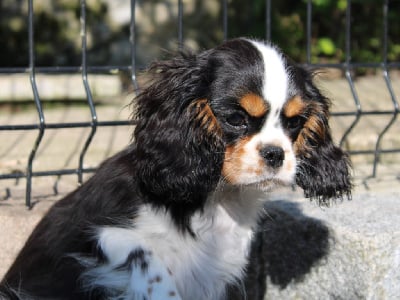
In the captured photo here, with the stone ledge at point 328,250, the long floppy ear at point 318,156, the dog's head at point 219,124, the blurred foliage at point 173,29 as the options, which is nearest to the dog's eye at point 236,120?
the dog's head at point 219,124

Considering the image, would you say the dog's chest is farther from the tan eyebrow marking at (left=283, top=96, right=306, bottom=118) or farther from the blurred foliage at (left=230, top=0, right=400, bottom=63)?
the blurred foliage at (left=230, top=0, right=400, bottom=63)

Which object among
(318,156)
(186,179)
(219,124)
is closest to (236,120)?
(219,124)

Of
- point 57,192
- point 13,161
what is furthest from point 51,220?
point 13,161

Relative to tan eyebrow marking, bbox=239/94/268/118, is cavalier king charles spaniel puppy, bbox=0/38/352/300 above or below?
below

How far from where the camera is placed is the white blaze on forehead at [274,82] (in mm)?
3145

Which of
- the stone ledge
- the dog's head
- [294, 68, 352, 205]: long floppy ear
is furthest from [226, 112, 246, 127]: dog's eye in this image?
the stone ledge

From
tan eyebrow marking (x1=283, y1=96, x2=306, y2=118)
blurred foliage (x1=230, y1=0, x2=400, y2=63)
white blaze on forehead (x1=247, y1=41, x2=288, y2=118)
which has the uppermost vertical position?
white blaze on forehead (x1=247, y1=41, x2=288, y2=118)

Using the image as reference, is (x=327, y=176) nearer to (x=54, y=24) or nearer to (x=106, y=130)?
(x=106, y=130)

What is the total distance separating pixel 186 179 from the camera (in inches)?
127

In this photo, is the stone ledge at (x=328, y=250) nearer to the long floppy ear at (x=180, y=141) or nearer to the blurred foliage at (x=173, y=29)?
the long floppy ear at (x=180, y=141)

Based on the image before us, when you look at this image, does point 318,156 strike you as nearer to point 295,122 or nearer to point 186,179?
point 295,122

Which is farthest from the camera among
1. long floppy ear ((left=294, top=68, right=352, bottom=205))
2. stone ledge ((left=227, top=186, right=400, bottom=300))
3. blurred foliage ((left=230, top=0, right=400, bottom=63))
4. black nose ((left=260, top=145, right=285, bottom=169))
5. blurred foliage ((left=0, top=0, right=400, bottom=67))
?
blurred foliage ((left=230, top=0, right=400, bottom=63))

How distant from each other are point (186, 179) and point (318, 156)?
28.7 inches

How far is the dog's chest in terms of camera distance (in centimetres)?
330
